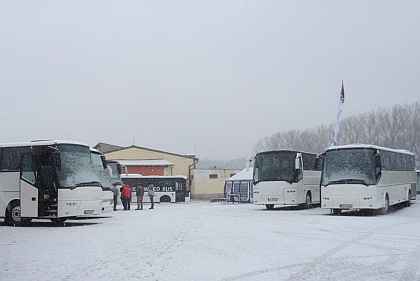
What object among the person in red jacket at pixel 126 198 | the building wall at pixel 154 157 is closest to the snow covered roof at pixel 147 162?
the building wall at pixel 154 157

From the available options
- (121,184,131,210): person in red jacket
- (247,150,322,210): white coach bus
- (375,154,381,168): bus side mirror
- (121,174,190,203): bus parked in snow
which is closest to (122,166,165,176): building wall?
(121,174,190,203): bus parked in snow

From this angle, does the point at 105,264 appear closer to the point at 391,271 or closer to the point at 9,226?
the point at 391,271

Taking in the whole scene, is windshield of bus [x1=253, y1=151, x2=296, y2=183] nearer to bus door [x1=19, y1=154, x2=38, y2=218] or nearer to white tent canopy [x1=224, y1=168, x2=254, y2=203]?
bus door [x1=19, y1=154, x2=38, y2=218]

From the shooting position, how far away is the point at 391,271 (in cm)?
1017

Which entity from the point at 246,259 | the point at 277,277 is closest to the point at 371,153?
the point at 246,259

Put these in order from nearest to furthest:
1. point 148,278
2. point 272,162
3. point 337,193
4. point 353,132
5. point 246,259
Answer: point 148,278 → point 246,259 → point 337,193 → point 272,162 → point 353,132

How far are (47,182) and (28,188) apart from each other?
0.87 m

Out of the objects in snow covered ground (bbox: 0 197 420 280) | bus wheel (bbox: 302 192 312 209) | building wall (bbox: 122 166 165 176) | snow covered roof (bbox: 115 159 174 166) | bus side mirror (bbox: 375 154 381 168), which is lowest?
snow covered ground (bbox: 0 197 420 280)

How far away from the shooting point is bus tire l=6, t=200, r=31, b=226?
20.9 metres

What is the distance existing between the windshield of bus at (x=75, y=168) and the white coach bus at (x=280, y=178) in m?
11.2

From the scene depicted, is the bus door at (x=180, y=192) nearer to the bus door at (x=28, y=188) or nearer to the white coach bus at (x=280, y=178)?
the white coach bus at (x=280, y=178)

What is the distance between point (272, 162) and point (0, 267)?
21.3m

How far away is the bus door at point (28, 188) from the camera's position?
20500 mm

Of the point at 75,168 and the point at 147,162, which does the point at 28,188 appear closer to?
the point at 75,168
